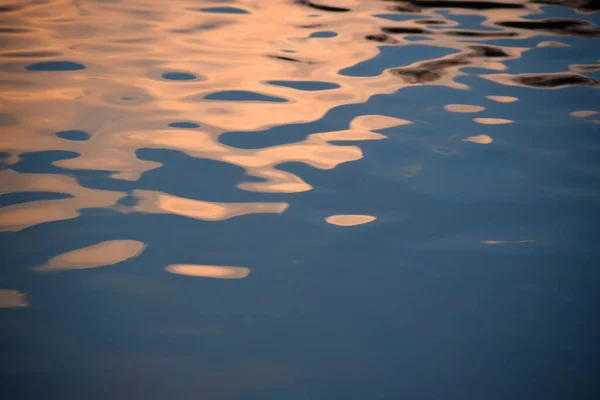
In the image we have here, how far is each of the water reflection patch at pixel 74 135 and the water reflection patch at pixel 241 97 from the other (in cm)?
56

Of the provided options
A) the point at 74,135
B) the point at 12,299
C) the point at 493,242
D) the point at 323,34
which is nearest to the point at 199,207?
the point at 12,299

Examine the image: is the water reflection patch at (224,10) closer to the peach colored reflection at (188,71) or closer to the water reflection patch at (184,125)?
the peach colored reflection at (188,71)

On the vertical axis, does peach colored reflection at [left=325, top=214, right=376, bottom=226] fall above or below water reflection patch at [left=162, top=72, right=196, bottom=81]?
below

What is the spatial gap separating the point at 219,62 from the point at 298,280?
1686 mm

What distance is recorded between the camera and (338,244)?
1465 millimetres

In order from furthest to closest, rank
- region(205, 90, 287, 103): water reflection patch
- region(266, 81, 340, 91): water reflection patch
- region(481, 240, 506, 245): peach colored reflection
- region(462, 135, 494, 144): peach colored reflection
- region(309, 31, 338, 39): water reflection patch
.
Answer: region(309, 31, 338, 39): water reflection patch → region(266, 81, 340, 91): water reflection patch → region(205, 90, 287, 103): water reflection patch → region(462, 135, 494, 144): peach colored reflection → region(481, 240, 506, 245): peach colored reflection

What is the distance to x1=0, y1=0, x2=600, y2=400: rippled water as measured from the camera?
3.67ft

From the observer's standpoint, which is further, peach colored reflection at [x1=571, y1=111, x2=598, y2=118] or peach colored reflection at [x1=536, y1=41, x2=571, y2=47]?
peach colored reflection at [x1=536, y1=41, x2=571, y2=47]

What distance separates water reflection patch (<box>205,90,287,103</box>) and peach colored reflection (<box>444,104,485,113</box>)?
697 mm

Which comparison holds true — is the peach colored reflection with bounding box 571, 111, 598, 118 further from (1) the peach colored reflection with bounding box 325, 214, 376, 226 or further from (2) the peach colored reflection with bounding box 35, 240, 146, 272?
(2) the peach colored reflection with bounding box 35, 240, 146, 272

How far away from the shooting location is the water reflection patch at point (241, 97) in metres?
2.32

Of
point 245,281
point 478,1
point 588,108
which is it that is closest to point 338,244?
point 245,281

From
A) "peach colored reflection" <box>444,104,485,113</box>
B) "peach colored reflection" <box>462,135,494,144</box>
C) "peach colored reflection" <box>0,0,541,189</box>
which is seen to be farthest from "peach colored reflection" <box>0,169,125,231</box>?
"peach colored reflection" <box>444,104,485,113</box>

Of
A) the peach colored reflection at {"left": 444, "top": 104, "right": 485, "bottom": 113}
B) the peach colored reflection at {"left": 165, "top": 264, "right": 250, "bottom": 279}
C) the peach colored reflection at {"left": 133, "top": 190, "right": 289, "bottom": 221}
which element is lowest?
the peach colored reflection at {"left": 165, "top": 264, "right": 250, "bottom": 279}
